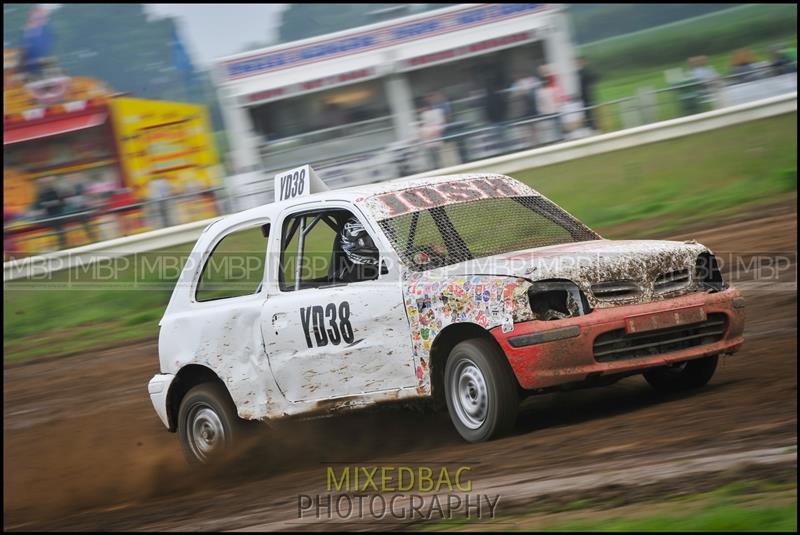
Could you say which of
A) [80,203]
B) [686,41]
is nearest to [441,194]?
[80,203]

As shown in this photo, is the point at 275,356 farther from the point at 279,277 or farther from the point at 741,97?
the point at 741,97

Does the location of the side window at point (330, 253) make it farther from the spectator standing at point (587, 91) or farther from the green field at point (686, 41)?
the green field at point (686, 41)

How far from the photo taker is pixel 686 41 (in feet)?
117

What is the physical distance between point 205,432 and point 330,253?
4.77 ft

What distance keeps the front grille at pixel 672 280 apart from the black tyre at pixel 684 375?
621mm

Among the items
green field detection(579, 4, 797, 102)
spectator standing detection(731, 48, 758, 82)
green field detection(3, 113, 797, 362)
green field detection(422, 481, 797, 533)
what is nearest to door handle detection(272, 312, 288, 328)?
green field detection(422, 481, 797, 533)

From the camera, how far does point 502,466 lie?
524 centimetres

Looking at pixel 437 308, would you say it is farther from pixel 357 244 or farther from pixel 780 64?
pixel 780 64

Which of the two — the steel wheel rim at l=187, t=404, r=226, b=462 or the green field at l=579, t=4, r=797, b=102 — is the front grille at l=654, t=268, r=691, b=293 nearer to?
the steel wheel rim at l=187, t=404, r=226, b=462

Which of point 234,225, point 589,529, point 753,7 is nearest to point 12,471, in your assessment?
point 234,225

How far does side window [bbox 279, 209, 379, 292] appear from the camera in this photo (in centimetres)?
659

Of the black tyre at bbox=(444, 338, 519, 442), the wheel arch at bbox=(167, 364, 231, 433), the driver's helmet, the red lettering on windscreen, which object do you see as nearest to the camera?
the black tyre at bbox=(444, 338, 519, 442)

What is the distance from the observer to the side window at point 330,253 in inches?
260

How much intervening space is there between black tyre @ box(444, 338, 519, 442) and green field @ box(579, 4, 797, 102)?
2066cm
